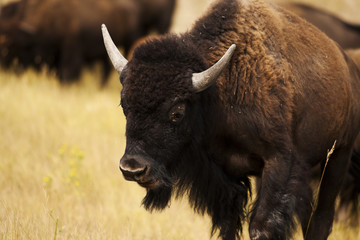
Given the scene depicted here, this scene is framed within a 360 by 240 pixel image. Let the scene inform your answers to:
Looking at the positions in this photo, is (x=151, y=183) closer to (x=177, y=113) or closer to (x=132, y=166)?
(x=132, y=166)

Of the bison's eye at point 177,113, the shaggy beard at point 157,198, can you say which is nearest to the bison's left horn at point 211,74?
the bison's eye at point 177,113

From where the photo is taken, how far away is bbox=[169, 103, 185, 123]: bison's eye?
3.90 m

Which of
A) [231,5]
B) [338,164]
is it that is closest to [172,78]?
[231,5]


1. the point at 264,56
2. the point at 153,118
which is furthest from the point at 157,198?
the point at 264,56

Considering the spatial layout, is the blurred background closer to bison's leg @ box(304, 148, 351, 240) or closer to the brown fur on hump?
the brown fur on hump

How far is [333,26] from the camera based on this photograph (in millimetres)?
10711

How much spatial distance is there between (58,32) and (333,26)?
5514 millimetres

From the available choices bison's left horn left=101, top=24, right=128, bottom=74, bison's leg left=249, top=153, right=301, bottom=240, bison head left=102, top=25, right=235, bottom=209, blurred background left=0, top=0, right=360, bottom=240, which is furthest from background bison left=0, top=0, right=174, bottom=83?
bison's leg left=249, top=153, right=301, bottom=240

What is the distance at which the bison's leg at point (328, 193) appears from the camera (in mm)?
4820

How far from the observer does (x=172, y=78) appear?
12.8 feet

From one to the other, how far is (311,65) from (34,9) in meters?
8.68

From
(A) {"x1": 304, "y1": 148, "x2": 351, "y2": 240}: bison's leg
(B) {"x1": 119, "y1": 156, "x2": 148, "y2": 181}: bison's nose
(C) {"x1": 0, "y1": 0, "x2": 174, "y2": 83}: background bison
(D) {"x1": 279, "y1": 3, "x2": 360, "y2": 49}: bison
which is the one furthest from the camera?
(C) {"x1": 0, "y1": 0, "x2": 174, "y2": 83}: background bison

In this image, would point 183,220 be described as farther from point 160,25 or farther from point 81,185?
point 160,25

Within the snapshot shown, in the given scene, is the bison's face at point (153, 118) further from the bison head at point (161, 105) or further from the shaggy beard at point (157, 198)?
the shaggy beard at point (157, 198)
